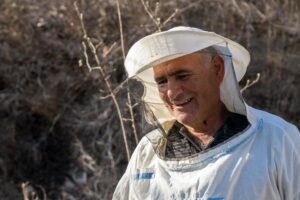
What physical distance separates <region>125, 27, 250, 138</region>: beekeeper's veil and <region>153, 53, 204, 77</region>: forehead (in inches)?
1.3

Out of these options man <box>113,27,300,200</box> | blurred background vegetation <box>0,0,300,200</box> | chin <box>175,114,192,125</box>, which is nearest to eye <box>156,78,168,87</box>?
man <box>113,27,300,200</box>

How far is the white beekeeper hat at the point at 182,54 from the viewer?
2.65m

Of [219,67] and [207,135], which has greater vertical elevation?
[219,67]

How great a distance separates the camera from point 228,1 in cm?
735

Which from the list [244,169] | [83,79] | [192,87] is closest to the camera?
[244,169]

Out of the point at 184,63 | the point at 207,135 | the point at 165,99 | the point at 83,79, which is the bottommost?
the point at 83,79

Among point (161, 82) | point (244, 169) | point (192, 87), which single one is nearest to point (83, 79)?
point (161, 82)

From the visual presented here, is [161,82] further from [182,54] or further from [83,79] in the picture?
[83,79]

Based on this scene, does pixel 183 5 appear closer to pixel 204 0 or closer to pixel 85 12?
pixel 204 0

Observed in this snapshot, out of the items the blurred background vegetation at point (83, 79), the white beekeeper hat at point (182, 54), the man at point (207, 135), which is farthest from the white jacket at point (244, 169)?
the blurred background vegetation at point (83, 79)

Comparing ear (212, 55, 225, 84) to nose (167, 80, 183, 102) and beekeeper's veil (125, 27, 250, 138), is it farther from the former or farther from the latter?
nose (167, 80, 183, 102)

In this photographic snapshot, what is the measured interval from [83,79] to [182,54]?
4.63 metres

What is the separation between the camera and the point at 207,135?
9.09ft

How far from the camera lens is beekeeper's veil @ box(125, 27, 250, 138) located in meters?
2.65
